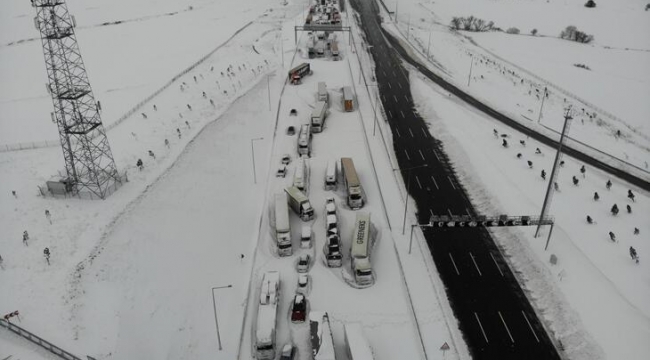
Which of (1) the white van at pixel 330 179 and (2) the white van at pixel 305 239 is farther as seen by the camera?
(1) the white van at pixel 330 179

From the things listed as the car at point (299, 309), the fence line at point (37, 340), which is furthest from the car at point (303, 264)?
the fence line at point (37, 340)

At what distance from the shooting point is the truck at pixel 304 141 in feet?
218

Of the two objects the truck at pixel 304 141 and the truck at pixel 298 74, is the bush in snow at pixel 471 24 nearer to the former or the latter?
the truck at pixel 298 74

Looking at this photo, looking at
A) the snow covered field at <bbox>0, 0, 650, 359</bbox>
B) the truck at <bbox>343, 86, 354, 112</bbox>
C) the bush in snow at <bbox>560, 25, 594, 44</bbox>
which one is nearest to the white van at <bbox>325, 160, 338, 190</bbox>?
the snow covered field at <bbox>0, 0, 650, 359</bbox>

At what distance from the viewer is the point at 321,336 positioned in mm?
36125

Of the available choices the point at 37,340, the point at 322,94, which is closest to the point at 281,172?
the point at 322,94

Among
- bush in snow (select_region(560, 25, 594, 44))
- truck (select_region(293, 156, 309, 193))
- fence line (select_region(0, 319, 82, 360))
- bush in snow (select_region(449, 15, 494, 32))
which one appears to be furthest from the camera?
bush in snow (select_region(449, 15, 494, 32))

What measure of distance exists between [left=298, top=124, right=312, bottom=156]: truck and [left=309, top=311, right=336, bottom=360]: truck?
31.1 m

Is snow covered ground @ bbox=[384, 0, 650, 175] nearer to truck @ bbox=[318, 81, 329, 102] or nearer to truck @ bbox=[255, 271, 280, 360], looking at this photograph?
truck @ bbox=[318, 81, 329, 102]

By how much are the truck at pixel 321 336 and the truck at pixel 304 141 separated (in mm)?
31054

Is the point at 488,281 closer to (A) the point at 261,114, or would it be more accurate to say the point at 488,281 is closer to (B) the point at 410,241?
(B) the point at 410,241

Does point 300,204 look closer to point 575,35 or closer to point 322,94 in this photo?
point 322,94

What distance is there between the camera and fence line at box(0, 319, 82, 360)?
115 ft

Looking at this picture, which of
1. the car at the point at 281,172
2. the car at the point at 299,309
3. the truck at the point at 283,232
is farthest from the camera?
the car at the point at 281,172
